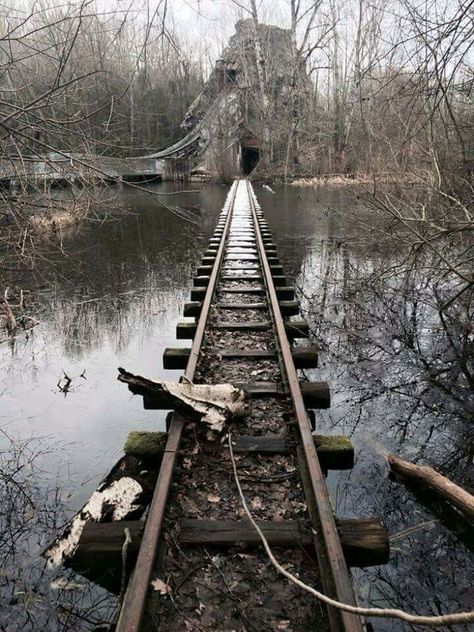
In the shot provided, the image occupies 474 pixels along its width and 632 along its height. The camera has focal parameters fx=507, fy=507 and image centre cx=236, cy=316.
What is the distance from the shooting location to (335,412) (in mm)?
5461

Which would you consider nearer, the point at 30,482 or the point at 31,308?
the point at 30,482

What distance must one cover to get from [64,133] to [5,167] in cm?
292

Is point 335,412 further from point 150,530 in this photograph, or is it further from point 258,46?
A: point 258,46

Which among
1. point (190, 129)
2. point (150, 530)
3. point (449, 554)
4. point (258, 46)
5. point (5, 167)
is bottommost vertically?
point (449, 554)

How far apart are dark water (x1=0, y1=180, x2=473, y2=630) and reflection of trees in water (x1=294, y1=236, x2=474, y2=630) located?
1cm

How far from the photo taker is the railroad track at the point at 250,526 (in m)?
2.29

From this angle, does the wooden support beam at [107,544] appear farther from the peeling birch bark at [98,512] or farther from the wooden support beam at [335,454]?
the wooden support beam at [335,454]

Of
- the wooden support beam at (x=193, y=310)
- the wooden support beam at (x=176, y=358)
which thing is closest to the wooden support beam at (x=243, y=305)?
the wooden support beam at (x=193, y=310)

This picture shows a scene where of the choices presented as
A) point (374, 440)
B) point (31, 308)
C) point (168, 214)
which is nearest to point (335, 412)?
point (374, 440)

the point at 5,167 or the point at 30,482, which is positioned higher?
the point at 5,167

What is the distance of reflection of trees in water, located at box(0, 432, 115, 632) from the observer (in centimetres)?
290

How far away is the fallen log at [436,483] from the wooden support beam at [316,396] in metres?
0.70

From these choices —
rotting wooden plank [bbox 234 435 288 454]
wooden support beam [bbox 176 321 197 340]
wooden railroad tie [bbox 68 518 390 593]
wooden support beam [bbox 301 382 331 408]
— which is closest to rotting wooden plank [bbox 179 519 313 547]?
wooden railroad tie [bbox 68 518 390 593]

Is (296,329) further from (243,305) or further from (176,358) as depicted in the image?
(176,358)
